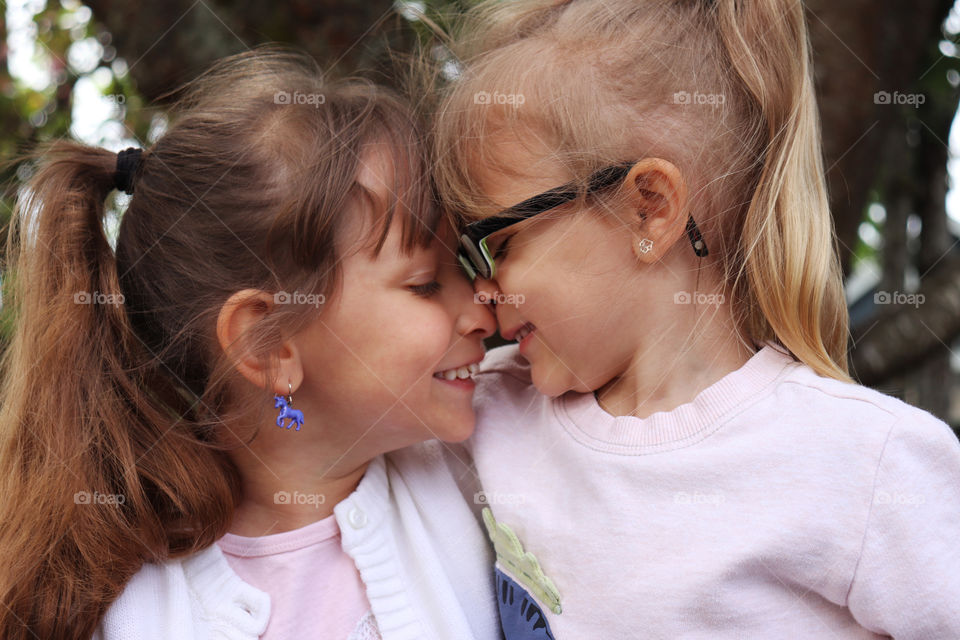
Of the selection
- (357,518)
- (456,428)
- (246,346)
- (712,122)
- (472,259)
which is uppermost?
(712,122)

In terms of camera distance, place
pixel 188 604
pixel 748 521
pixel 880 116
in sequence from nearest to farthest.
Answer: pixel 748 521, pixel 188 604, pixel 880 116

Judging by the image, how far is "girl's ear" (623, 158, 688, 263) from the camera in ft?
5.24

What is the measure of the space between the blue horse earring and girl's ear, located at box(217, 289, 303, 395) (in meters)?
0.02

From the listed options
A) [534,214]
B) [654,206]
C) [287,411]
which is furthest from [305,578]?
[654,206]

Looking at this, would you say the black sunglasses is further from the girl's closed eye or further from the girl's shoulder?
the girl's shoulder

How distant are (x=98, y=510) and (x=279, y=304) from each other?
1.72 feet

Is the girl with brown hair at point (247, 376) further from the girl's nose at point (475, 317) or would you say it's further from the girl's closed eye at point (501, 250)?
the girl's closed eye at point (501, 250)

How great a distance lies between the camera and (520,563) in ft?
5.64

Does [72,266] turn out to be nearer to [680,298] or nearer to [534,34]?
[534,34]

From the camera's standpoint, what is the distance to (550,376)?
174 cm

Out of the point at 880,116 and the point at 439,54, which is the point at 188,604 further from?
the point at 880,116

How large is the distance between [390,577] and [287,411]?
1.31ft

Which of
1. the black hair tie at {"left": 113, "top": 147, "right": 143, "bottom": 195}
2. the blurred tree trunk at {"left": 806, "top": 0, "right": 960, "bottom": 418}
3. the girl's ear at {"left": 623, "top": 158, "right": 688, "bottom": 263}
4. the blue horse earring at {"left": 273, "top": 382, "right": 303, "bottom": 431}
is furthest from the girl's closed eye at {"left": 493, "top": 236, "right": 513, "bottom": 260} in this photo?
the blurred tree trunk at {"left": 806, "top": 0, "right": 960, "bottom": 418}

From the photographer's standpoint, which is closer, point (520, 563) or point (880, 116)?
point (520, 563)
